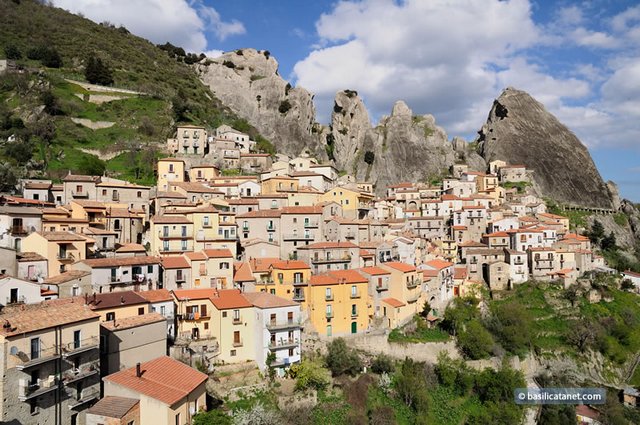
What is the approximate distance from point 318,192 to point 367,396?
25.2 metres

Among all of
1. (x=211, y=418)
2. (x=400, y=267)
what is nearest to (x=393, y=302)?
A: (x=400, y=267)

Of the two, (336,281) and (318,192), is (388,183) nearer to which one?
(318,192)

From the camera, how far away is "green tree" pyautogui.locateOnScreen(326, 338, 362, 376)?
32.5 m

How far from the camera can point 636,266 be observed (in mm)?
67875

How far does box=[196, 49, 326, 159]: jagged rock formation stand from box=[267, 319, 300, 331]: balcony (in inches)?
2384

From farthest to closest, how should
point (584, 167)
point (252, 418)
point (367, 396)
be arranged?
point (584, 167) → point (367, 396) → point (252, 418)

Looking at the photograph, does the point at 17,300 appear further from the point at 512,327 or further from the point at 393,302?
the point at 512,327

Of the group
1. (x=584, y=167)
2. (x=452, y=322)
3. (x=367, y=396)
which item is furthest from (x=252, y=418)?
(x=584, y=167)

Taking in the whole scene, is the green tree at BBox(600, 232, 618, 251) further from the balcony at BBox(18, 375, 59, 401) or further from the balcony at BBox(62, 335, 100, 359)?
the balcony at BBox(18, 375, 59, 401)

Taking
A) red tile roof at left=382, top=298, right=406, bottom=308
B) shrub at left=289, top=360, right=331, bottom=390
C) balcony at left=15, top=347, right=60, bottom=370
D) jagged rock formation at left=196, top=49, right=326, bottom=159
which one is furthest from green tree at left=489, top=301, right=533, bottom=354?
jagged rock formation at left=196, top=49, right=326, bottom=159

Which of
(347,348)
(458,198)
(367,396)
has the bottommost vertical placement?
(367,396)

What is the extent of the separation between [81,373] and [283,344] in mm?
13135

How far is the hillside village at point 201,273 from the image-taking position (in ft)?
71.3

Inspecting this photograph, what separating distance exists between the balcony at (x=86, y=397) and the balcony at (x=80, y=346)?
211 centimetres
